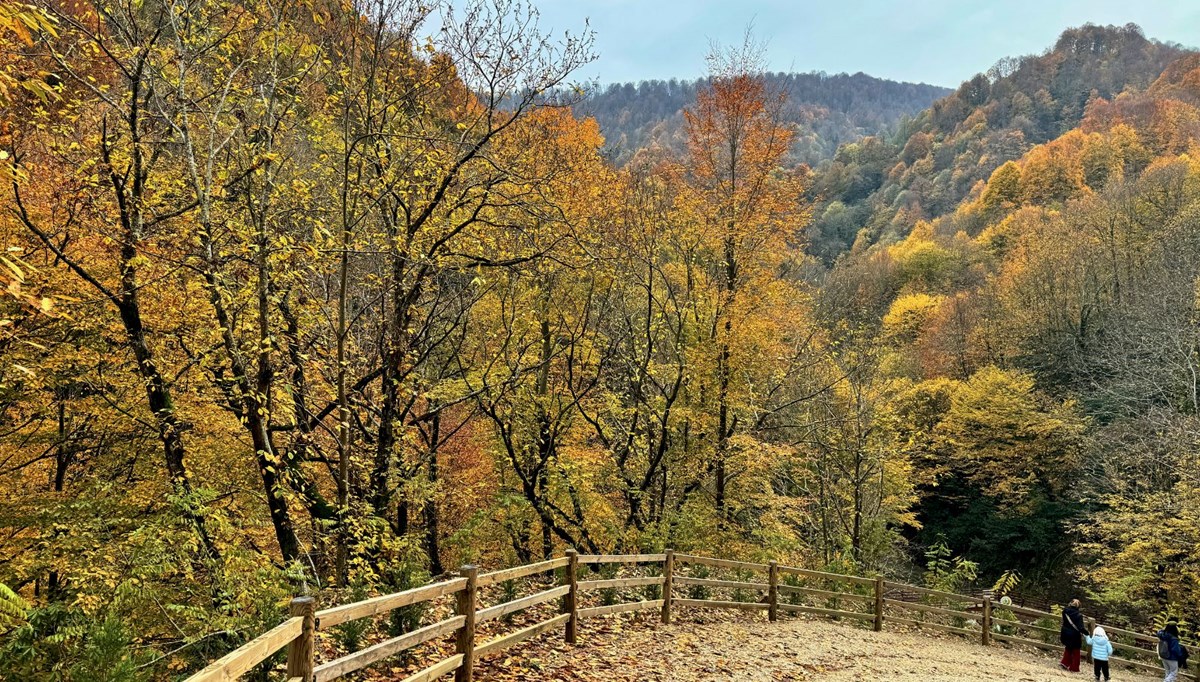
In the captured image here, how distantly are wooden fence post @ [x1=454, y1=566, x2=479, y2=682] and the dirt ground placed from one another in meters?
0.48

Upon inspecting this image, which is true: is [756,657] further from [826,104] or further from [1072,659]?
[826,104]

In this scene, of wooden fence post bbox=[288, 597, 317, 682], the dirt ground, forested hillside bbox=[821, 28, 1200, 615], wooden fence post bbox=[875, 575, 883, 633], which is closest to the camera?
wooden fence post bbox=[288, 597, 317, 682]

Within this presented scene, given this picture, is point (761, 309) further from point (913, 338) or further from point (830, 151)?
point (830, 151)

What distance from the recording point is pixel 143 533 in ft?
21.1

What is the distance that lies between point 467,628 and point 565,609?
2.38 m

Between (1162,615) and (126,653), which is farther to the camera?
(1162,615)

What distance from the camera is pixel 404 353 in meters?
8.38

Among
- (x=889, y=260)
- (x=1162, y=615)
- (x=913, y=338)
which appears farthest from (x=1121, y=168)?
(x=1162, y=615)

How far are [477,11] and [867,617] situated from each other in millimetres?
13252

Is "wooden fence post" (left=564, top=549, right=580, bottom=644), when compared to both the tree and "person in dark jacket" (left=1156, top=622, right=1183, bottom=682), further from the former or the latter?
"person in dark jacket" (left=1156, top=622, right=1183, bottom=682)

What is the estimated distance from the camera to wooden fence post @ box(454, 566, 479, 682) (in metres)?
5.27

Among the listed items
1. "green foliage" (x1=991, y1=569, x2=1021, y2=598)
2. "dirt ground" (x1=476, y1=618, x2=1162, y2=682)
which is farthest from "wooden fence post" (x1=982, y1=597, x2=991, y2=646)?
"green foliage" (x1=991, y1=569, x2=1021, y2=598)

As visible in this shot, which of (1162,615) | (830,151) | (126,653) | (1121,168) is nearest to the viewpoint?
(126,653)

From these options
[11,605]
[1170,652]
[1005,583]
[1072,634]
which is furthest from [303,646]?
[1005,583]
